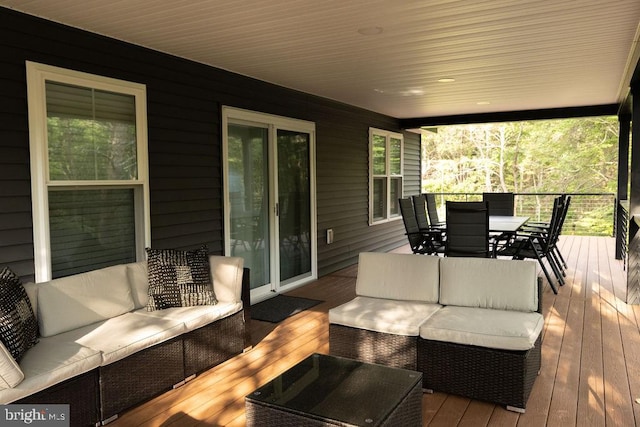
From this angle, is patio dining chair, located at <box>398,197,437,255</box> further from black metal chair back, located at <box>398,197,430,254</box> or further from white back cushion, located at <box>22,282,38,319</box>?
white back cushion, located at <box>22,282,38,319</box>

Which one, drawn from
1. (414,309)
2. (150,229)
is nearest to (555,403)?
(414,309)

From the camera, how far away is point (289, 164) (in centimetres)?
616

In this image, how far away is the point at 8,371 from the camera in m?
2.24

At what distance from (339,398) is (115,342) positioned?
1.40m

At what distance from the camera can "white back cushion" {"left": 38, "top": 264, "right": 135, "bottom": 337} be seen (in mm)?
2934

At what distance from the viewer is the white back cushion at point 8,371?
2219 millimetres

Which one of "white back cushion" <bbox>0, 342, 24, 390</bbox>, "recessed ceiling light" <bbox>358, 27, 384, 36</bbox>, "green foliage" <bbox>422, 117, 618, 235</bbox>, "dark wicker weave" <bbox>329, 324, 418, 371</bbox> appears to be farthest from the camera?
"green foliage" <bbox>422, 117, 618, 235</bbox>

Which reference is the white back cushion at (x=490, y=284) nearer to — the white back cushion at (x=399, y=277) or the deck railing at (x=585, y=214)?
the white back cushion at (x=399, y=277)

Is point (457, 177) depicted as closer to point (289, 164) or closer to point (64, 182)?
point (289, 164)

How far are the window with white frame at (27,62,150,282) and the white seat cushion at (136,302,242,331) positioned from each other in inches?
30.1

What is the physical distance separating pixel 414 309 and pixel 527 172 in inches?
691

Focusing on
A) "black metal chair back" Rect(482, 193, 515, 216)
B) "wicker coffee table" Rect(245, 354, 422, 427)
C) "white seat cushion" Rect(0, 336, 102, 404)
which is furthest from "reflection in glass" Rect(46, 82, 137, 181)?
"black metal chair back" Rect(482, 193, 515, 216)

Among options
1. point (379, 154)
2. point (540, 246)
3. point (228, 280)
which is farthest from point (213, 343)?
point (379, 154)

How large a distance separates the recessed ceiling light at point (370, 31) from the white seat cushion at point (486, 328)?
207cm
